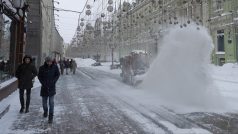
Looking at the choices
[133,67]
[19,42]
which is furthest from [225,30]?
[19,42]

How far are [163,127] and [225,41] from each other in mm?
28385

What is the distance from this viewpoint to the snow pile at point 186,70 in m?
13.8

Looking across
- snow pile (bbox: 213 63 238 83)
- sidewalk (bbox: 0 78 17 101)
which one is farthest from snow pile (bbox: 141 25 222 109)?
snow pile (bbox: 213 63 238 83)

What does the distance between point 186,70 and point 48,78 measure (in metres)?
6.90

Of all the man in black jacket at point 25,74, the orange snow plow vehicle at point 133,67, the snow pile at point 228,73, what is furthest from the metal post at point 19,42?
the snow pile at point 228,73

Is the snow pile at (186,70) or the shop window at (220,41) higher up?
the shop window at (220,41)

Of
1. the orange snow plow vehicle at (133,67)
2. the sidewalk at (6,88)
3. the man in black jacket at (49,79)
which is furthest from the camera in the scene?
the orange snow plow vehicle at (133,67)

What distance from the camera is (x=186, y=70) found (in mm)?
14836

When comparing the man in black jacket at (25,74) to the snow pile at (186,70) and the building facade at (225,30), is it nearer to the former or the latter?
the snow pile at (186,70)

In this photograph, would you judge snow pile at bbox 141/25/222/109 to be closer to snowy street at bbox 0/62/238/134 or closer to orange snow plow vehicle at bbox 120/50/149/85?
snowy street at bbox 0/62/238/134

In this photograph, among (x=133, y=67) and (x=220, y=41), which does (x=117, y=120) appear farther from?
(x=220, y=41)

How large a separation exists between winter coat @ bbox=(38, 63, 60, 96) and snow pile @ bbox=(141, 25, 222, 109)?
5.25 meters

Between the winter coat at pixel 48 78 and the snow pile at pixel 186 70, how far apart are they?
5248 millimetres

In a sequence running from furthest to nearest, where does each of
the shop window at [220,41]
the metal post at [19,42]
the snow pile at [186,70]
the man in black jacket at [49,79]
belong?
the shop window at [220,41], the metal post at [19,42], the snow pile at [186,70], the man in black jacket at [49,79]
